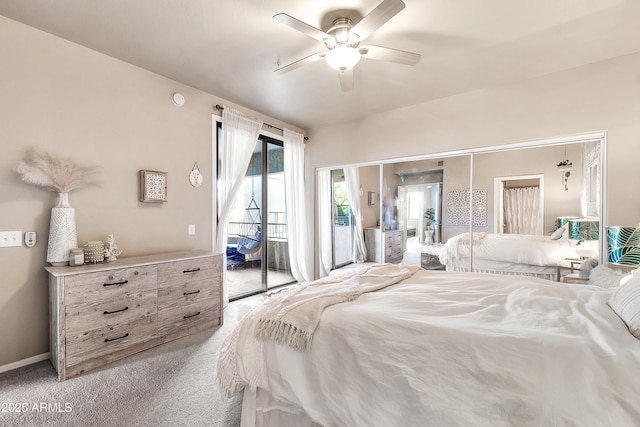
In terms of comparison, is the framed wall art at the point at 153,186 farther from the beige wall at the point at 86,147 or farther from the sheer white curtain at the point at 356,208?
the sheer white curtain at the point at 356,208

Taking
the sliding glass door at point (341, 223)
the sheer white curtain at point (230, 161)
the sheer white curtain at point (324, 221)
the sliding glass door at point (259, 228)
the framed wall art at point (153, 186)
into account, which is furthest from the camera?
the sheer white curtain at point (324, 221)

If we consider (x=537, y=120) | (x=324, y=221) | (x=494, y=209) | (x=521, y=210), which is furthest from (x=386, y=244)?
(x=537, y=120)

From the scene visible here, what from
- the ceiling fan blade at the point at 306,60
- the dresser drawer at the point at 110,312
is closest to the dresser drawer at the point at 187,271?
the dresser drawer at the point at 110,312

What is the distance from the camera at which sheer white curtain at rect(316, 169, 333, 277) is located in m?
4.81

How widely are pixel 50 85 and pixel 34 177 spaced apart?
0.82m

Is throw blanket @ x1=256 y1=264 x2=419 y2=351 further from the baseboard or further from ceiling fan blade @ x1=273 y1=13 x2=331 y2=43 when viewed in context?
the baseboard

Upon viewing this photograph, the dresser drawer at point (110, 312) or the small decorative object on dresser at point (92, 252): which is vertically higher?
the small decorative object on dresser at point (92, 252)

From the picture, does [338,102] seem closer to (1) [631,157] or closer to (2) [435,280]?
(2) [435,280]

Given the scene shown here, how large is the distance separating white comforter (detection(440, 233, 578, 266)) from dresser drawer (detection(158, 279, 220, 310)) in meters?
2.92

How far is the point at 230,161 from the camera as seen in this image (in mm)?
3639

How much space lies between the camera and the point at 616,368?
3.09ft

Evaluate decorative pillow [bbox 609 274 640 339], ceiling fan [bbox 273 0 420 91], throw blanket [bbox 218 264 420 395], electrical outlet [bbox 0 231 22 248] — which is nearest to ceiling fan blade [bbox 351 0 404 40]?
ceiling fan [bbox 273 0 420 91]

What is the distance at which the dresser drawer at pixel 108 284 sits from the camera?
205 centimetres

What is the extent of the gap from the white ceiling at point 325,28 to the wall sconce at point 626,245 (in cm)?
166
